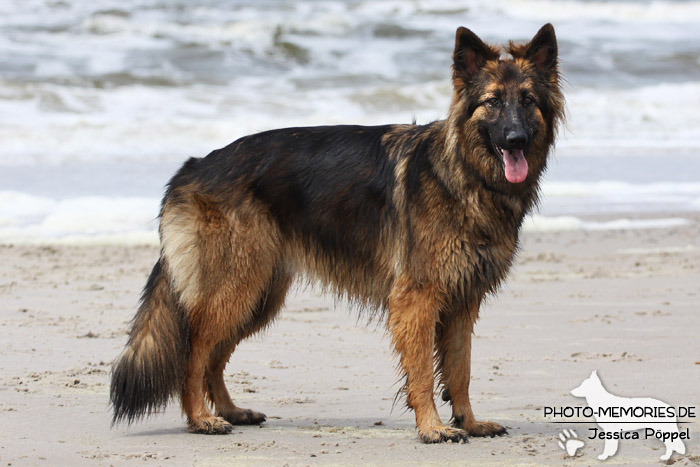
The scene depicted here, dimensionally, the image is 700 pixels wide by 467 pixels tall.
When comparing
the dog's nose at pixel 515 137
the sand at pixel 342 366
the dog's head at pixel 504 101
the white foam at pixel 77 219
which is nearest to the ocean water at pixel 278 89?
Result: the white foam at pixel 77 219

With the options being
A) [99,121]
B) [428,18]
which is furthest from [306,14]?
[99,121]

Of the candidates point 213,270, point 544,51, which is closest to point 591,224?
point 544,51

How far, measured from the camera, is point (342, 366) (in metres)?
5.85

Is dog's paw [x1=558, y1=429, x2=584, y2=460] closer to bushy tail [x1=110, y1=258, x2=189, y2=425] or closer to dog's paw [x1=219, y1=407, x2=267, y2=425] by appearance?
dog's paw [x1=219, y1=407, x2=267, y2=425]

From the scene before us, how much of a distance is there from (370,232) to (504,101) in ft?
3.11

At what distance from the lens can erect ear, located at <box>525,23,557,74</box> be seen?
4500 mm

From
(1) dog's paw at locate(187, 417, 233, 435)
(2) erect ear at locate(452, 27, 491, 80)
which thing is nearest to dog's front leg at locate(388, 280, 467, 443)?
(1) dog's paw at locate(187, 417, 233, 435)

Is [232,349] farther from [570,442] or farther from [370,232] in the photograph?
[570,442]

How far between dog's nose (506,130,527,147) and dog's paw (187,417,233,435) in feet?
6.61

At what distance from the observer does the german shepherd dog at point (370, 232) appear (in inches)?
177

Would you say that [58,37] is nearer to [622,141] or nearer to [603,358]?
[622,141]

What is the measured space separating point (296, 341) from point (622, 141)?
41.2 feet

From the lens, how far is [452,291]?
457 centimetres

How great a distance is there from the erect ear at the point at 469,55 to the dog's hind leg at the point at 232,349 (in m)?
1.42
